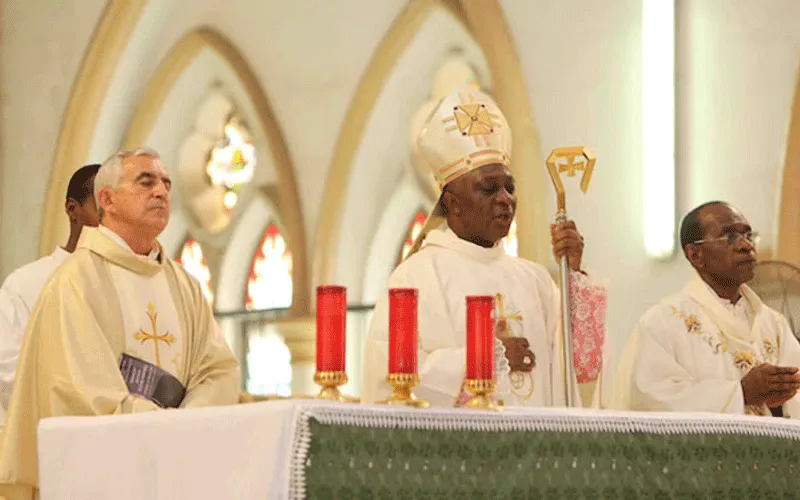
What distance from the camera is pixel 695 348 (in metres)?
6.15

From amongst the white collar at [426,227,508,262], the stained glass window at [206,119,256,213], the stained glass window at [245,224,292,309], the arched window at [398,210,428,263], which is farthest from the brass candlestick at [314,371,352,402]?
the stained glass window at [206,119,256,213]

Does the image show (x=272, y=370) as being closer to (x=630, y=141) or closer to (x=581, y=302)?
(x=630, y=141)

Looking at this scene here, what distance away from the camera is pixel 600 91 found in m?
9.23

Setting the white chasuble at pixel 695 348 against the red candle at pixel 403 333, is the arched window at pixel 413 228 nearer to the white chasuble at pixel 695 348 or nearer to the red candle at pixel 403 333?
the white chasuble at pixel 695 348

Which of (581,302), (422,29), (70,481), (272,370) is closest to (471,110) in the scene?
(581,302)

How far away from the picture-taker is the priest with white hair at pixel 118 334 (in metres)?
5.07

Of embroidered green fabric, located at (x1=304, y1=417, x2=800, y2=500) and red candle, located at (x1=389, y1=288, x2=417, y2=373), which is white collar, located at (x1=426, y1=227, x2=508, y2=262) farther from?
red candle, located at (x1=389, y1=288, x2=417, y2=373)

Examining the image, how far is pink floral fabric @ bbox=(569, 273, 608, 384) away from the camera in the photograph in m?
5.43

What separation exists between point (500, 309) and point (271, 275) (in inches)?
262

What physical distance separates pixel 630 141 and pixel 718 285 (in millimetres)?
2879

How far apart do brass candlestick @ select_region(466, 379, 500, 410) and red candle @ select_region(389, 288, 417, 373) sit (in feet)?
0.51

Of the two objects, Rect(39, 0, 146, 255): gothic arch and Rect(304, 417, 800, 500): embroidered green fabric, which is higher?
Rect(39, 0, 146, 255): gothic arch

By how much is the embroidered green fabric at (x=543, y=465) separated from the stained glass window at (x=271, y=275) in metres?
7.65

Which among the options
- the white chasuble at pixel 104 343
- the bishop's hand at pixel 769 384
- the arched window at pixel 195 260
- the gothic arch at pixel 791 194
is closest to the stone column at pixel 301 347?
the arched window at pixel 195 260
